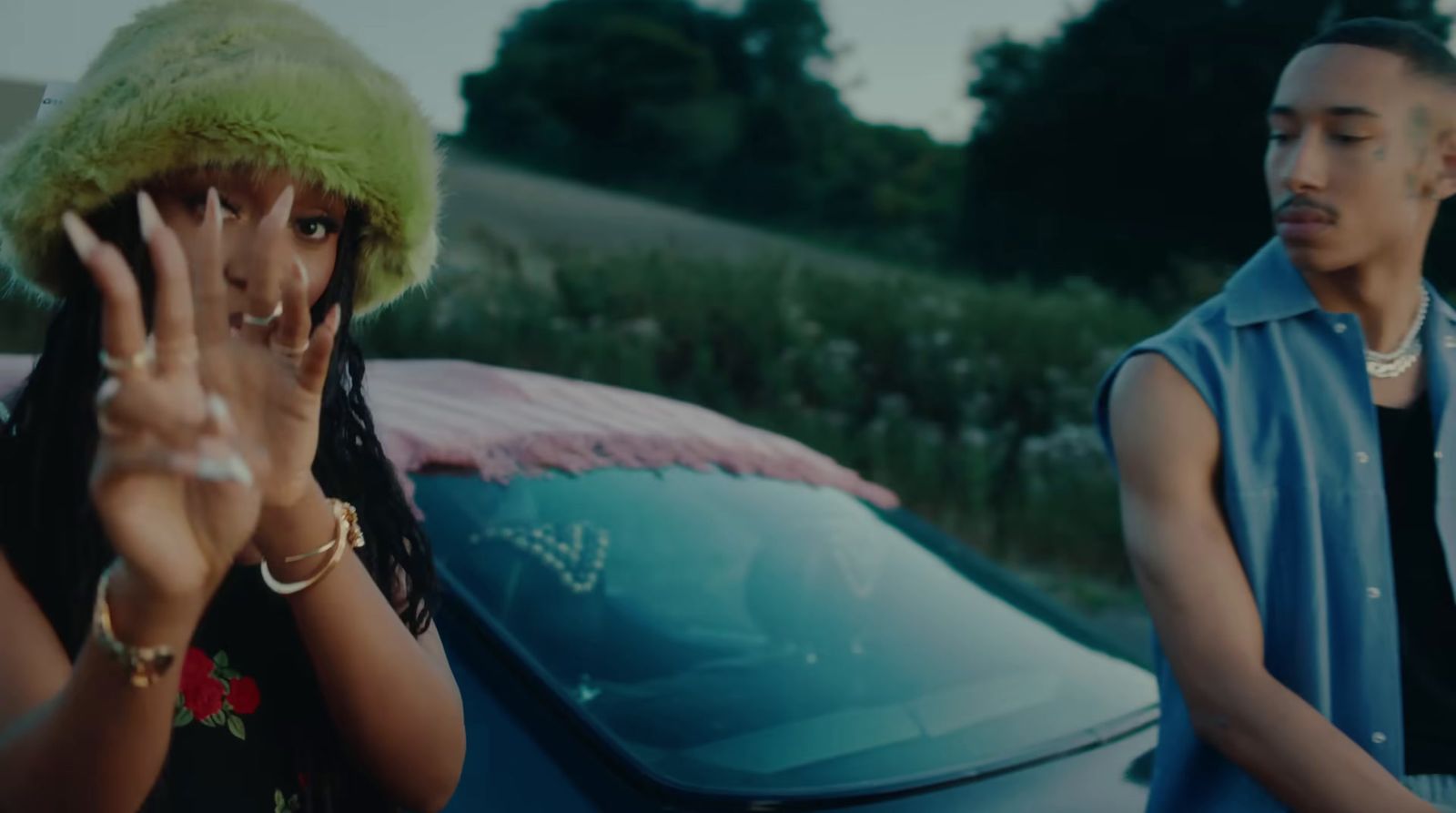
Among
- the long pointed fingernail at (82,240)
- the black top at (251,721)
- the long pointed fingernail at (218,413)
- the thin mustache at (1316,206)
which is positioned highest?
the thin mustache at (1316,206)

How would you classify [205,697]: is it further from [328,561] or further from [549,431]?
[549,431]

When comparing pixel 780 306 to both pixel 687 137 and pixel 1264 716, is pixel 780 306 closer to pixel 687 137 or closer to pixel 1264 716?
Result: pixel 1264 716

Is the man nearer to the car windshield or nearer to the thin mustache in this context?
the thin mustache

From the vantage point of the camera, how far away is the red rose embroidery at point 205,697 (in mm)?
1287

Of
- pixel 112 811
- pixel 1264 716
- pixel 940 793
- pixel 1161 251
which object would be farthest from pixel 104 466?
pixel 1161 251

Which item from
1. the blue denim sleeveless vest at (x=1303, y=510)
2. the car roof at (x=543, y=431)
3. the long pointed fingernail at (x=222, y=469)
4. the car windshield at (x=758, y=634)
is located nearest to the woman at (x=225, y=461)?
the long pointed fingernail at (x=222, y=469)

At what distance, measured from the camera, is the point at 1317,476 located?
1.55 metres

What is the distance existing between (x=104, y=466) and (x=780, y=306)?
8831 mm

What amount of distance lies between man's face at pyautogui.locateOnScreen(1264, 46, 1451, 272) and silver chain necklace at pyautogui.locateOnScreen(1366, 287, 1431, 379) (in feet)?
0.40

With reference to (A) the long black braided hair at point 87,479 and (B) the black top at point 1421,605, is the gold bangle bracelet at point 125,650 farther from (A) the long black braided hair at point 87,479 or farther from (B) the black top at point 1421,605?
(B) the black top at point 1421,605

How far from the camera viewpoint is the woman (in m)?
0.97

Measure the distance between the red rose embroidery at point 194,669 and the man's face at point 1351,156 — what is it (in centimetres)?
132

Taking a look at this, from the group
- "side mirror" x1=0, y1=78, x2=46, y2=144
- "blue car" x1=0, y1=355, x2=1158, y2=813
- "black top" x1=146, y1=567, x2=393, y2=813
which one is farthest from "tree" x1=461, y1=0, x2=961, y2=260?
"black top" x1=146, y1=567, x2=393, y2=813

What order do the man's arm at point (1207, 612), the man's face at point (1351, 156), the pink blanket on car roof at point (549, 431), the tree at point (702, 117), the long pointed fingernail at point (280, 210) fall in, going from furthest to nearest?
the tree at point (702, 117) < the pink blanket on car roof at point (549, 431) < the man's face at point (1351, 156) < the man's arm at point (1207, 612) < the long pointed fingernail at point (280, 210)
